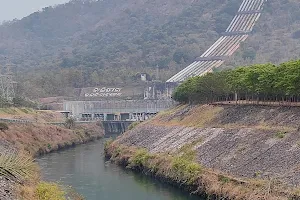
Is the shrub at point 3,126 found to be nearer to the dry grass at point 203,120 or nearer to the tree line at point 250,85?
the dry grass at point 203,120

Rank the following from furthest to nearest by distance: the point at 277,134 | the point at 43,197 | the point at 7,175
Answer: the point at 277,134
the point at 43,197
the point at 7,175

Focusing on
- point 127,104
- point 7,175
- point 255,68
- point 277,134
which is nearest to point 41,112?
point 127,104

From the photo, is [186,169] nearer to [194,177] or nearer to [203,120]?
[194,177]

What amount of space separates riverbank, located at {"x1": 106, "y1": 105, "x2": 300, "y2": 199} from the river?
4.22 ft

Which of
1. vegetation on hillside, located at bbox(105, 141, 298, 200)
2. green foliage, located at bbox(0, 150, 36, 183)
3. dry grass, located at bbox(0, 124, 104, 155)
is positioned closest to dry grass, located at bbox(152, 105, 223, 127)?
vegetation on hillside, located at bbox(105, 141, 298, 200)

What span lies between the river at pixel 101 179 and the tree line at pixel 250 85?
61.3 feet

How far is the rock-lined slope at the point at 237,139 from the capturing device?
41.9m

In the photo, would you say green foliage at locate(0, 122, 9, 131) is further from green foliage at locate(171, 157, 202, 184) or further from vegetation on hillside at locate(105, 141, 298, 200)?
green foliage at locate(171, 157, 202, 184)

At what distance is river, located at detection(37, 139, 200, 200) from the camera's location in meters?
47.5

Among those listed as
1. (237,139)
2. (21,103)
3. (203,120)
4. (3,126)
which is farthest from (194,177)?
(21,103)

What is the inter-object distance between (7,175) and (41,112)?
96846mm

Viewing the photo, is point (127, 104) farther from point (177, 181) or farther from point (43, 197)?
point (43, 197)

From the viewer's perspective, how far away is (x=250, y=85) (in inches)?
2753

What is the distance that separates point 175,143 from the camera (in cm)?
6131
